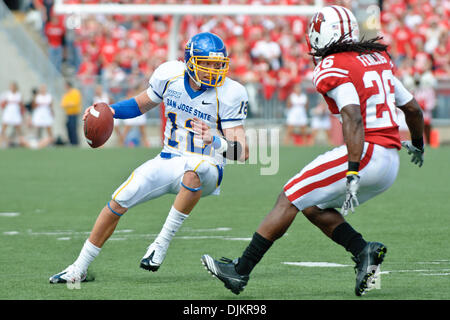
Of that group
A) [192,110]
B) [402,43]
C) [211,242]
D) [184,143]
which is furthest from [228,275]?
[402,43]

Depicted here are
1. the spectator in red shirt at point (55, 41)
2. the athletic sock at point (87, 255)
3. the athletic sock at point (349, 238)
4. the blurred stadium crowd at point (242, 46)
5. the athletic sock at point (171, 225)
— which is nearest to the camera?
the athletic sock at point (349, 238)

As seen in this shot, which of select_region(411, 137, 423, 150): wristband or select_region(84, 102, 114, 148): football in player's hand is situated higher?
select_region(84, 102, 114, 148): football in player's hand

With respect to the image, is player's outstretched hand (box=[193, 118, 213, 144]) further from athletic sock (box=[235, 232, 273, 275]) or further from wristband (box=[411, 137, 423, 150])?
wristband (box=[411, 137, 423, 150])

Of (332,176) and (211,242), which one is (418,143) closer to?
(332,176)

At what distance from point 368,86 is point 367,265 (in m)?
1.01

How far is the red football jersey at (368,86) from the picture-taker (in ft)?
17.3

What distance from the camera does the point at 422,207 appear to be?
387 inches

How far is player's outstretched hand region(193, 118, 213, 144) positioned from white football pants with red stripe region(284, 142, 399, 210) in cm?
67

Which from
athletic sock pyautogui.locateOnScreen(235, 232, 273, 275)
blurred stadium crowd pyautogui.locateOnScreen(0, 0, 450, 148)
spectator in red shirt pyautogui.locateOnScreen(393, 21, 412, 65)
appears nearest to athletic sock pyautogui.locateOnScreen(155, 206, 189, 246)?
athletic sock pyautogui.locateOnScreen(235, 232, 273, 275)

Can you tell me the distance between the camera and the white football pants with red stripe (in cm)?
529

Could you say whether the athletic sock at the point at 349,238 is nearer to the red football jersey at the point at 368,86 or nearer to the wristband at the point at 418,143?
the red football jersey at the point at 368,86

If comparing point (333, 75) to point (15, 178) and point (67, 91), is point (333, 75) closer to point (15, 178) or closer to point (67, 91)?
point (15, 178)

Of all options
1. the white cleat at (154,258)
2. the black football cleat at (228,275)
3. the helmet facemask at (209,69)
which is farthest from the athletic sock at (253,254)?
the helmet facemask at (209,69)

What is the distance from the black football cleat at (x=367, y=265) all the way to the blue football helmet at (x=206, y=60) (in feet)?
5.19
